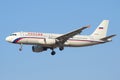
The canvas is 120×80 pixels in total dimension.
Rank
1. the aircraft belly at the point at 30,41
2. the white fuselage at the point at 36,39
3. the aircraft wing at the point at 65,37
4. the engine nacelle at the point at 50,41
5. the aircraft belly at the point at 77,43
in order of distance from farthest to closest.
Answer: the aircraft belly at the point at 77,43
the aircraft wing at the point at 65,37
the engine nacelle at the point at 50,41
the white fuselage at the point at 36,39
the aircraft belly at the point at 30,41

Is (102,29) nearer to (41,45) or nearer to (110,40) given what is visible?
(110,40)

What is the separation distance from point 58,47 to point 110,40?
11154mm

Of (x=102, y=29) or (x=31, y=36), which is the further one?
(x=102, y=29)

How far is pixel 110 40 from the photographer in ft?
325

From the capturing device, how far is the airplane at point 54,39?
9281 cm

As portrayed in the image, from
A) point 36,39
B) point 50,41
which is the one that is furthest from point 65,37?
point 36,39

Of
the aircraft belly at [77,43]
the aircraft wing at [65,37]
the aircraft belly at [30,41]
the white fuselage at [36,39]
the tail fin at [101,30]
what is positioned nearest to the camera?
the aircraft belly at [30,41]

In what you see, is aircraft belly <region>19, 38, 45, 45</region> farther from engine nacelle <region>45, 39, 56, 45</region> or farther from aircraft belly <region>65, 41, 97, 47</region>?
aircraft belly <region>65, 41, 97, 47</region>

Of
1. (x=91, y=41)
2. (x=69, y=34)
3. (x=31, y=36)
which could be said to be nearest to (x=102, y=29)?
(x=91, y=41)

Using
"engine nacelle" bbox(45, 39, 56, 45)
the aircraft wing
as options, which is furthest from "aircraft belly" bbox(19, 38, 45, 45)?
the aircraft wing

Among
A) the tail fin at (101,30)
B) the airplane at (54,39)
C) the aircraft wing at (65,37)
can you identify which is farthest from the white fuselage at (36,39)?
the tail fin at (101,30)

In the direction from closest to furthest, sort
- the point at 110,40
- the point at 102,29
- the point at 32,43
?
the point at 32,43, the point at 110,40, the point at 102,29

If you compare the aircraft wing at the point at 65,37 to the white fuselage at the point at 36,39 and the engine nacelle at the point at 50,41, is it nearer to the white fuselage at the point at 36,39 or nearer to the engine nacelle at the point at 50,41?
the white fuselage at the point at 36,39

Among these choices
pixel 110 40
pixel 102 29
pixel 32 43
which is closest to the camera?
pixel 32 43
